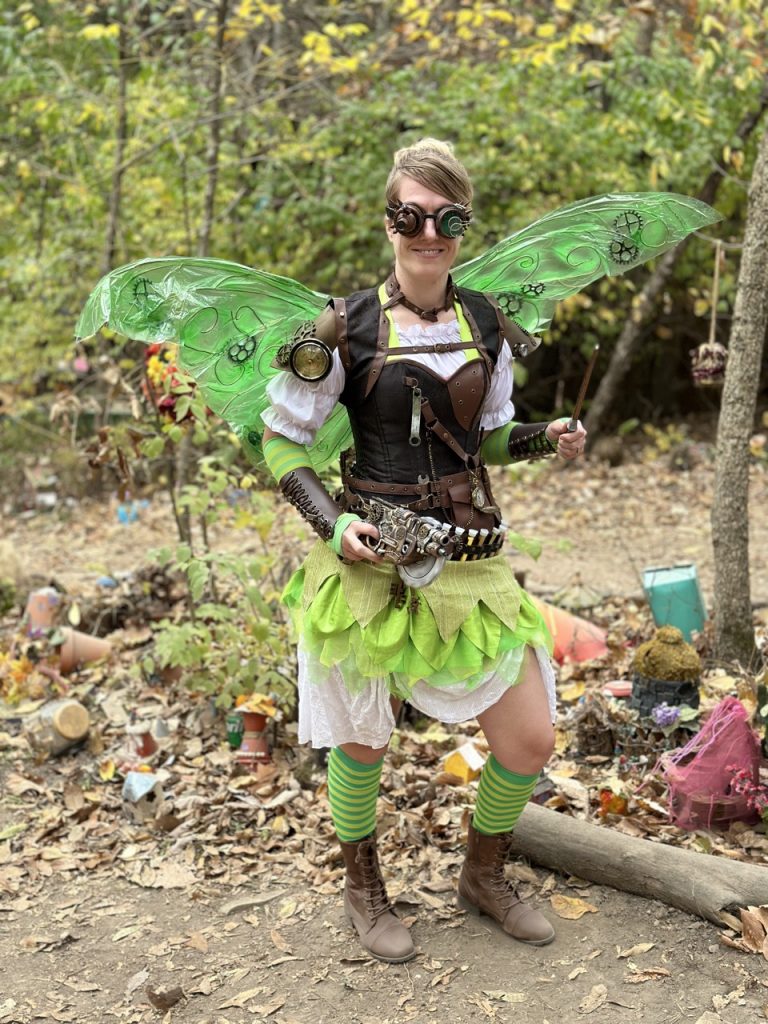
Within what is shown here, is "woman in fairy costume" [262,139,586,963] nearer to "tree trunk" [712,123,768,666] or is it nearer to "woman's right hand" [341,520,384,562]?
"woman's right hand" [341,520,384,562]

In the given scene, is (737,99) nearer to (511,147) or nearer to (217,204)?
(511,147)

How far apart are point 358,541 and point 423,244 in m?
0.73

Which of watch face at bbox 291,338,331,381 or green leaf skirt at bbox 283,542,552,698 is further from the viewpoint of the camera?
green leaf skirt at bbox 283,542,552,698

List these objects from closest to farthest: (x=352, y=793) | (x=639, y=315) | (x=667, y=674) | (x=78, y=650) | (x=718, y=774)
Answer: (x=352, y=793), (x=718, y=774), (x=667, y=674), (x=78, y=650), (x=639, y=315)

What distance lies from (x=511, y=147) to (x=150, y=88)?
3.08m

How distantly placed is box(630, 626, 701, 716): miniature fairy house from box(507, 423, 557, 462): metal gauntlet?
48.7 inches

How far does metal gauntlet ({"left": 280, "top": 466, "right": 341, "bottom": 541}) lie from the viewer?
2.57 meters

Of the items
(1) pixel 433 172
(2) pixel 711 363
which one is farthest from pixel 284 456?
(2) pixel 711 363

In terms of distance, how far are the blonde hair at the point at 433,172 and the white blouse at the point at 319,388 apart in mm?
312

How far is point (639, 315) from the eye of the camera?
8945mm

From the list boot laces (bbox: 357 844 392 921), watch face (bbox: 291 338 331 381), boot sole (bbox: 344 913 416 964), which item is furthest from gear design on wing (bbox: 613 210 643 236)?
boot sole (bbox: 344 913 416 964)

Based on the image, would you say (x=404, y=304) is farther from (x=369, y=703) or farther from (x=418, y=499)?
(x=369, y=703)

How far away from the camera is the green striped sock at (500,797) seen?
2.86 meters

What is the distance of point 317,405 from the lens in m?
2.65
